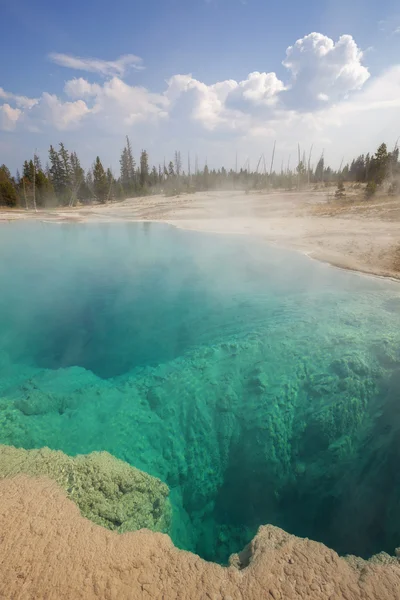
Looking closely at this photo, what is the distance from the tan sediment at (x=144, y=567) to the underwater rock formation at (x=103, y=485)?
272 millimetres

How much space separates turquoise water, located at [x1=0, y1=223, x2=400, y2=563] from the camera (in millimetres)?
3641

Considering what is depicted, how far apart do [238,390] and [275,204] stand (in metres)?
26.1

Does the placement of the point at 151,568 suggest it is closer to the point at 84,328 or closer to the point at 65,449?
the point at 65,449

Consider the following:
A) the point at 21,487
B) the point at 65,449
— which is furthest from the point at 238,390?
the point at 21,487

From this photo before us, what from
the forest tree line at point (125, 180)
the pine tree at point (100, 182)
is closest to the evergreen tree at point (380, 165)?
the forest tree line at point (125, 180)

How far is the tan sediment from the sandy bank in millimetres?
9492

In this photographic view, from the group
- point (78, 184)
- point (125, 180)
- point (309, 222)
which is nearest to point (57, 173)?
point (78, 184)

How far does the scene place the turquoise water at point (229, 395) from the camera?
11.9 feet

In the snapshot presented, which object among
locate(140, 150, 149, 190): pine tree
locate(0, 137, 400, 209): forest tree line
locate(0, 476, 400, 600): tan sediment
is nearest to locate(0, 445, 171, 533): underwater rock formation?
locate(0, 476, 400, 600): tan sediment

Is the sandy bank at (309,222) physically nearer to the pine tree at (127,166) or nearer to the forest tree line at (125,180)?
the forest tree line at (125,180)

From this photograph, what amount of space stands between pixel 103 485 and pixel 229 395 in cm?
236

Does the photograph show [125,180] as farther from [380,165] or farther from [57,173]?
[380,165]

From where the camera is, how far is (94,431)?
4.19 meters

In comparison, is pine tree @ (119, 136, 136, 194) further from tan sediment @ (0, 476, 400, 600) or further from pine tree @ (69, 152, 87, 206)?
tan sediment @ (0, 476, 400, 600)
